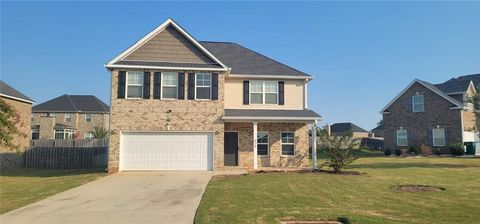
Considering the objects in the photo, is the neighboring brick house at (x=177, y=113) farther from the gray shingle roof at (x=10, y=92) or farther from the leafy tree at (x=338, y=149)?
the gray shingle roof at (x=10, y=92)

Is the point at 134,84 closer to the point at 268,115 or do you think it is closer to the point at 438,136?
the point at 268,115

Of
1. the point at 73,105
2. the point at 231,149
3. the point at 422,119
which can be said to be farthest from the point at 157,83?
the point at 73,105

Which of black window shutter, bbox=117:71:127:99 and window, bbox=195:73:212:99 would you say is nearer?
black window shutter, bbox=117:71:127:99

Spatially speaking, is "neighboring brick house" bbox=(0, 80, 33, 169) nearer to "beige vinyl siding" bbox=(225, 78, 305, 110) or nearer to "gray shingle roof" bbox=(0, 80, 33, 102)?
"gray shingle roof" bbox=(0, 80, 33, 102)

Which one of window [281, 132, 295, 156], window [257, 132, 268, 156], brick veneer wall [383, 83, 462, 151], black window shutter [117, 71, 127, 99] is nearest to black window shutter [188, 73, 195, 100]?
black window shutter [117, 71, 127, 99]

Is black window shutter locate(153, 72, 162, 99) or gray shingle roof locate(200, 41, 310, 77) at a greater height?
gray shingle roof locate(200, 41, 310, 77)

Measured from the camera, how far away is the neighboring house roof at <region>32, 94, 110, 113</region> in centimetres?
5394

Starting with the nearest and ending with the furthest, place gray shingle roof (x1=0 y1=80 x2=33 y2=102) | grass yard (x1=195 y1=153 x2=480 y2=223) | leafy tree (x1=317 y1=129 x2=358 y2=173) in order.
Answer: grass yard (x1=195 y1=153 x2=480 y2=223) < leafy tree (x1=317 y1=129 x2=358 y2=173) < gray shingle roof (x1=0 y1=80 x2=33 y2=102)

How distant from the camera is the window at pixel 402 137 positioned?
40.0 metres

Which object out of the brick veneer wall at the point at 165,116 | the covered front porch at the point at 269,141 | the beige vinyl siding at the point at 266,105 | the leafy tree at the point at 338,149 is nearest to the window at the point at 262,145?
the covered front porch at the point at 269,141

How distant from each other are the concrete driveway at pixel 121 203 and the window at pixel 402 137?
95.7ft

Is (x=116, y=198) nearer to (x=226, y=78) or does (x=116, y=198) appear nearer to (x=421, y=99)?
(x=226, y=78)

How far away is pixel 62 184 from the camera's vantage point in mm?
16453

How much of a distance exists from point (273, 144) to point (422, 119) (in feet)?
74.1
